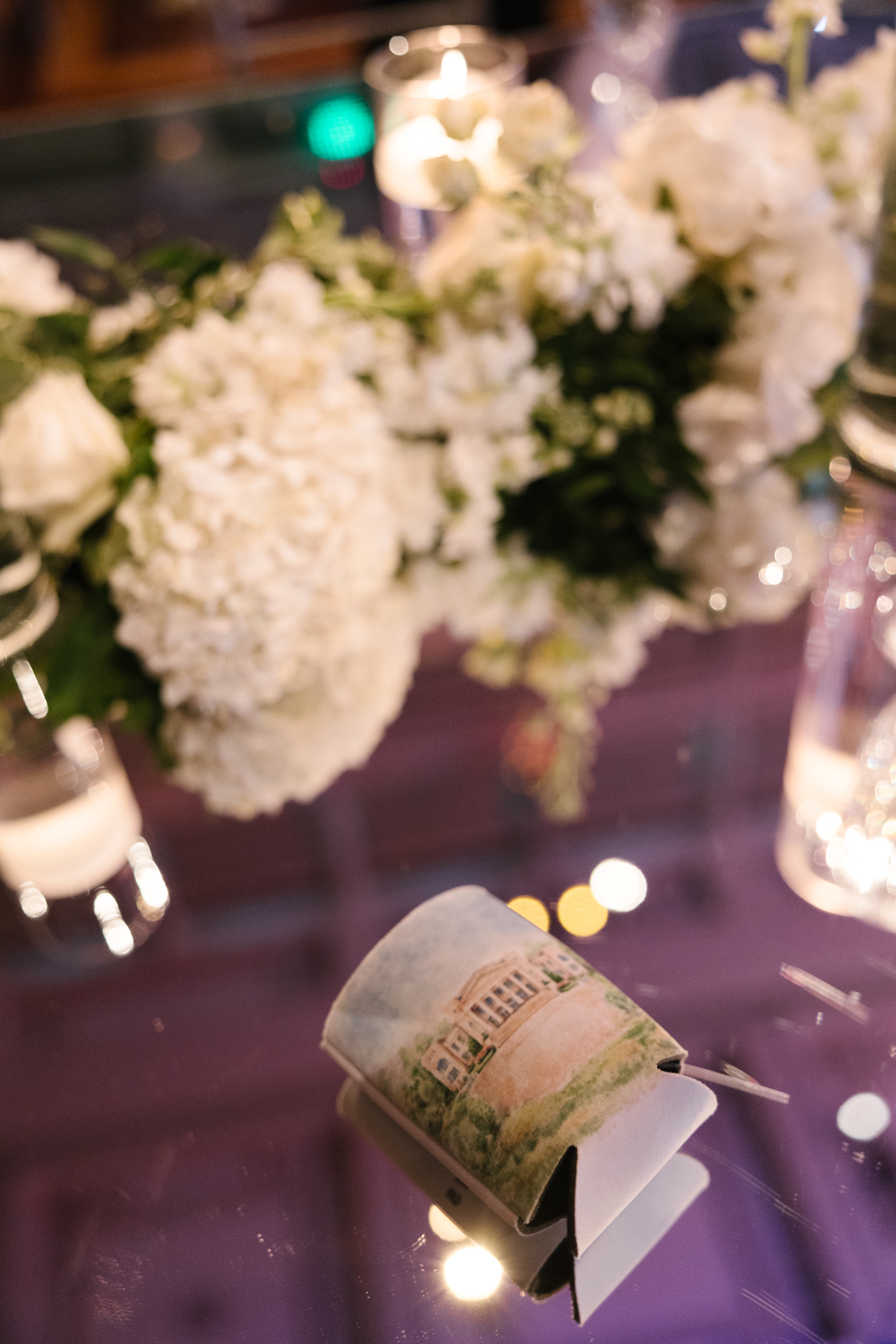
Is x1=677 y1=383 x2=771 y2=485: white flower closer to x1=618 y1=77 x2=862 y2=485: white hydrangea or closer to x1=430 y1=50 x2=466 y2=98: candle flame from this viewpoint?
x1=618 y1=77 x2=862 y2=485: white hydrangea

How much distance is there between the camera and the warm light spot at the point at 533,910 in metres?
0.49

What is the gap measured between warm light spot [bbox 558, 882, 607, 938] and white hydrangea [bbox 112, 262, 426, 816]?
182mm

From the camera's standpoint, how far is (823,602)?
0.73m

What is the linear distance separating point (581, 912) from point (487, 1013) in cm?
15

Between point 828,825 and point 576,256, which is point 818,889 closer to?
point 828,825

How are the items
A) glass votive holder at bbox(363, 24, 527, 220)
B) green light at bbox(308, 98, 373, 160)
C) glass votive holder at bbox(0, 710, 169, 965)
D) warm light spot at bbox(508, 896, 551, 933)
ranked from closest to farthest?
warm light spot at bbox(508, 896, 551, 933) → glass votive holder at bbox(0, 710, 169, 965) → glass votive holder at bbox(363, 24, 527, 220) → green light at bbox(308, 98, 373, 160)

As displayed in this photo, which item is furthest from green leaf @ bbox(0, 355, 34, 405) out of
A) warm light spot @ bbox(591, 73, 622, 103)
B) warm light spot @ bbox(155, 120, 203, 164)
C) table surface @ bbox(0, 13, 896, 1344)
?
warm light spot @ bbox(591, 73, 622, 103)

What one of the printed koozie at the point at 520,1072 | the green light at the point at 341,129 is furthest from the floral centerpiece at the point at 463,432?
the green light at the point at 341,129

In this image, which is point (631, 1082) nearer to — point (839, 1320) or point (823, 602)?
point (839, 1320)

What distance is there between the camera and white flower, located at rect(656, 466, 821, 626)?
73 cm

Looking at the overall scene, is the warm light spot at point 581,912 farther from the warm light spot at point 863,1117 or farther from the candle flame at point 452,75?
the candle flame at point 452,75

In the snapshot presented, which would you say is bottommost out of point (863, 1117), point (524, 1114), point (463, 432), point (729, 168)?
point (863, 1117)

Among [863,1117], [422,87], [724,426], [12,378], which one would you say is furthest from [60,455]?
[422,87]

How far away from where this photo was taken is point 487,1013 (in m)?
0.41
